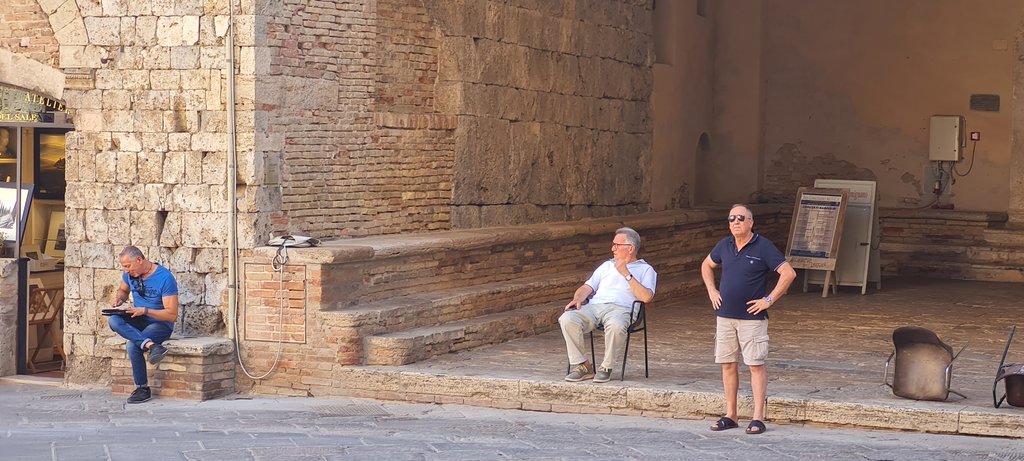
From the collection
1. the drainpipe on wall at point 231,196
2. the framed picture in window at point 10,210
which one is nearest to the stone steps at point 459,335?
the drainpipe on wall at point 231,196

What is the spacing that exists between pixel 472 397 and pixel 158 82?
3.30 metres

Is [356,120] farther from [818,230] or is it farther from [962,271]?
[962,271]

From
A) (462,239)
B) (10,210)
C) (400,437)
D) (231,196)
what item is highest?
(231,196)

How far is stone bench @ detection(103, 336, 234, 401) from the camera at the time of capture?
9.91m

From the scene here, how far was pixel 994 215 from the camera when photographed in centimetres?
1730

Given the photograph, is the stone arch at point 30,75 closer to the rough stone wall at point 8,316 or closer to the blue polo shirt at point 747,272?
the rough stone wall at point 8,316

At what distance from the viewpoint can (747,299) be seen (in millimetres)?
8344

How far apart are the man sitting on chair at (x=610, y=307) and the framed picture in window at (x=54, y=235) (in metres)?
4.78

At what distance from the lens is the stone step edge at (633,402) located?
827 centimetres

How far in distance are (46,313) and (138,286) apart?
2.17 meters

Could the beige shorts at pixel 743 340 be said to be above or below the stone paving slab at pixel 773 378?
above

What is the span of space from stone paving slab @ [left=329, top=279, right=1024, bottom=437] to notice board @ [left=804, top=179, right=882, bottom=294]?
179cm

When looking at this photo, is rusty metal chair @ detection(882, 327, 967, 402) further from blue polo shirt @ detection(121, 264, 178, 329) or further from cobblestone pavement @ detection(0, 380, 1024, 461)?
blue polo shirt @ detection(121, 264, 178, 329)

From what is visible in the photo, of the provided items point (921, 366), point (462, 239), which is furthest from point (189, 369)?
point (921, 366)
